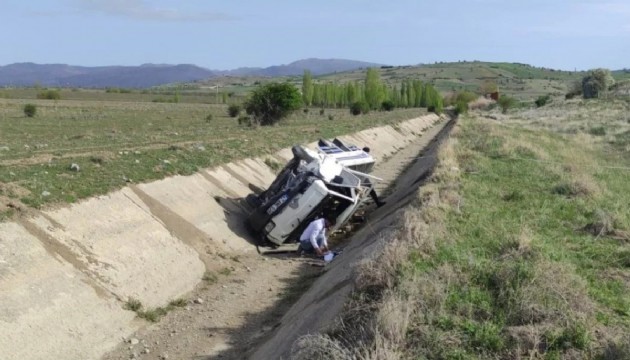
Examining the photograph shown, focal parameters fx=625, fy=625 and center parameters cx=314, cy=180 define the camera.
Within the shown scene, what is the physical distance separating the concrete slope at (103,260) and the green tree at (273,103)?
36804mm

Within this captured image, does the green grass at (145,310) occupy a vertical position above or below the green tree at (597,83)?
below

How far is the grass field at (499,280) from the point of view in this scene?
6.82 meters

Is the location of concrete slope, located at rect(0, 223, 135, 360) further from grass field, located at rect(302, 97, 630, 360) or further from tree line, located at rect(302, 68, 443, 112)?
tree line, located at rect(302, 68, 443, 112)

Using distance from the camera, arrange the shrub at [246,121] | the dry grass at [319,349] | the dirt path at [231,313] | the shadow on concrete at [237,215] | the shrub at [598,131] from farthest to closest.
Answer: the shrub at [246,121] < the shrub at [598,131] < the shadow on concrete at [237,215] < the dirt path at [231,313] < the dry grass at [319,349]

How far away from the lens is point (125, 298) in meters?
12.7

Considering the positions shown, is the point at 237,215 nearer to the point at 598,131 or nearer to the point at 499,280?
the point at 499,280

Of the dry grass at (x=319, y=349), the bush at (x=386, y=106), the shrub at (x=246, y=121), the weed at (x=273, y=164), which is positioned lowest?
the bush at (x=386, y=106)

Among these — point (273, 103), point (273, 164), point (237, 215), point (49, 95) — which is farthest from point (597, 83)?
point (237, 215)

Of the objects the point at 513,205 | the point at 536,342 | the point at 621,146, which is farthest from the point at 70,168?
the point at 621,146

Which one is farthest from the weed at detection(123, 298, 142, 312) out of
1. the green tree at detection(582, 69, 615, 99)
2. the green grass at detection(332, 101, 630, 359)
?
the green tree at detection(582, 69, 615, 99)

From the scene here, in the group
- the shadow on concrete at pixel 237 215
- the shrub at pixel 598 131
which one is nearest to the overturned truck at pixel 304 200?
the shadow on concrete at pixel 237 215

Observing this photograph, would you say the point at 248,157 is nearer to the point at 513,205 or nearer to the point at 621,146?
the point at 513,205

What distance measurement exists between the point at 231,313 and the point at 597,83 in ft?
378

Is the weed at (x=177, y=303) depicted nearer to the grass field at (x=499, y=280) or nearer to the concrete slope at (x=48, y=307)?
the concrete slope at (x=48, y=307)
